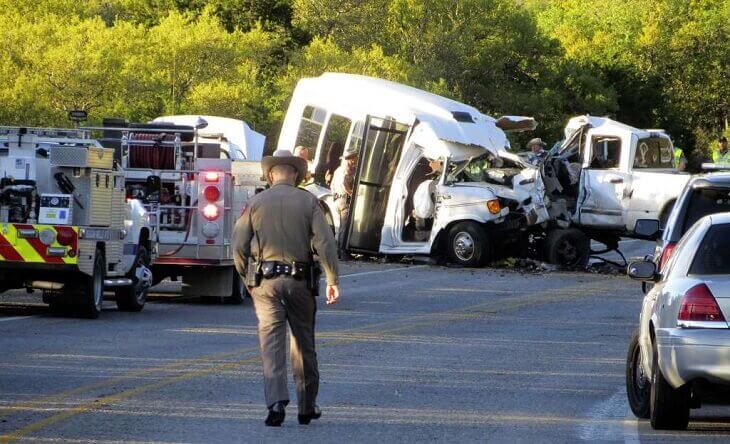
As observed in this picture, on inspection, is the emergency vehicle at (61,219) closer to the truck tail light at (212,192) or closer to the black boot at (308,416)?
the truck tail light at (212,192)

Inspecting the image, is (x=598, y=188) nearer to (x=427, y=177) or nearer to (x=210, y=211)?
(x=427, y=177)

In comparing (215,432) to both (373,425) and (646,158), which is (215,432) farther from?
(646,158)

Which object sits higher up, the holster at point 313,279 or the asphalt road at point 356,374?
the holster at point 313,279

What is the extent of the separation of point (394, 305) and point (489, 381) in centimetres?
807

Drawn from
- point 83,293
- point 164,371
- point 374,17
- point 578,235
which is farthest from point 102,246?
point 374,17

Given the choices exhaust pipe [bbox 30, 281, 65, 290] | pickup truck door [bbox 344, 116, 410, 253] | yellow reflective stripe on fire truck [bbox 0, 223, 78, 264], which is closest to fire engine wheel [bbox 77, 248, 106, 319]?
exhaust pipe [bbox 30, 281, 65, 290]

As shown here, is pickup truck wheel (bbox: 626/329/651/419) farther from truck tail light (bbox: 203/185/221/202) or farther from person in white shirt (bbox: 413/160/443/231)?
person in white shirt (bbox: 413/160/443/231)

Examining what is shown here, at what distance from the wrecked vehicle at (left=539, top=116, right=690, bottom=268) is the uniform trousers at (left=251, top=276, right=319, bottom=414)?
18.5m

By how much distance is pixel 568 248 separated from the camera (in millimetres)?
28547

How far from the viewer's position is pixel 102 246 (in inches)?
718

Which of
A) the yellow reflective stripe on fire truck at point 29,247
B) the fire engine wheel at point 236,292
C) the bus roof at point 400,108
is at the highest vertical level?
the bus roof at point 400,108

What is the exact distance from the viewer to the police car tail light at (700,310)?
952cm

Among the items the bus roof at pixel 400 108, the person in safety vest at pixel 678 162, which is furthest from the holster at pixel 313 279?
the person in safety vest at pixel 678 162

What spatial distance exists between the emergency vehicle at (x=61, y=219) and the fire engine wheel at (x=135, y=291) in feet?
0.77
